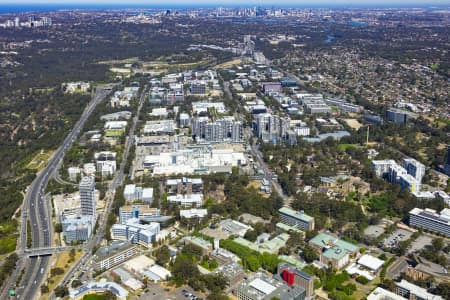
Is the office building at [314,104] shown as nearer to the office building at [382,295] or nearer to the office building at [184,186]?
the office building at [184,186]

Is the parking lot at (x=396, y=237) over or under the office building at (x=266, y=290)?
under

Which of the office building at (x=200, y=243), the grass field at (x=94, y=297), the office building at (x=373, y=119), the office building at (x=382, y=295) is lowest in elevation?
the grass field at (x=94, y=297)

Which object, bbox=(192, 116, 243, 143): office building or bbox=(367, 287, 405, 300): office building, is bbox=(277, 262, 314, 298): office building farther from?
bbox=(192, 116, 243, 143): office building

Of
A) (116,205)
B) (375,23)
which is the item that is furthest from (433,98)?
(375,23)

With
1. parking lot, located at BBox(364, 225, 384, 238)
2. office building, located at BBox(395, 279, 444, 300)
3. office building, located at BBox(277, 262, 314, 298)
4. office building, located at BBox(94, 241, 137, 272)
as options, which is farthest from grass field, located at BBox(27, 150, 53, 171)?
office building, located at BBox(395, 279, 444, 300)

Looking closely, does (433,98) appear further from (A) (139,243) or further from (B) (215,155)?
(A) (139,243)

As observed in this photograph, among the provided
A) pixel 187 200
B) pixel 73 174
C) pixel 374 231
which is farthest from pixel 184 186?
pixel 374 231

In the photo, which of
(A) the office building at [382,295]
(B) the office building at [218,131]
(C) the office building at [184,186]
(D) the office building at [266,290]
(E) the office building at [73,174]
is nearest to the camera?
(D) the office building at [266,290]

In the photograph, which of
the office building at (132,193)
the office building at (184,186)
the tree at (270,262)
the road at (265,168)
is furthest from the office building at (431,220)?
the office building at (132,193)
